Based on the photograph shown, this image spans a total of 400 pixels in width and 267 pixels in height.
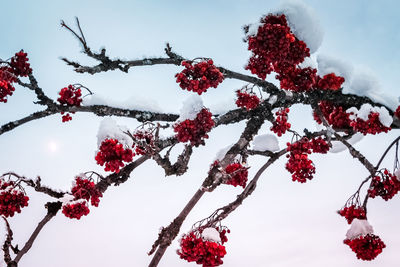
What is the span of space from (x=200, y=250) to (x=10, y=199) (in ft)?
8.94

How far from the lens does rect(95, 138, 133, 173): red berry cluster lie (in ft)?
11.8

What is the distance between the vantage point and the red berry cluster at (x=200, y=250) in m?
2.83

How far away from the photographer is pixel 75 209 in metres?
3.63

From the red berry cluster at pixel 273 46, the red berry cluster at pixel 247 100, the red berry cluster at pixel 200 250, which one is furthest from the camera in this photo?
the red berry cluster at pixel 247 100

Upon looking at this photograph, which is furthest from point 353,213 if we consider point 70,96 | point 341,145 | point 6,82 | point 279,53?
point 6,82

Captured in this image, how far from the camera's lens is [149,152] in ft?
11.4

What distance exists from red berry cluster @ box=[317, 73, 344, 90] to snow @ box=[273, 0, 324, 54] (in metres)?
0.70

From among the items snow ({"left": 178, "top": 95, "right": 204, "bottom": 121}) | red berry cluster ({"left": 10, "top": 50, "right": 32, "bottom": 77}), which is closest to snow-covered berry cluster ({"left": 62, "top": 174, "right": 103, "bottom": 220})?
snow ({"left": 178, "top": 95, "right": 204, "bottom": 121})

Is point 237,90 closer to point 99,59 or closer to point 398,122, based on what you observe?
point 99,59

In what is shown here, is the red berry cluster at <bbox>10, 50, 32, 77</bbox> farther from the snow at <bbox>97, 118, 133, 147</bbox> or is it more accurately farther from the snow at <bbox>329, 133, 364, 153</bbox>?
the snow at <bbox>329, 133, 364, 153</bbox>

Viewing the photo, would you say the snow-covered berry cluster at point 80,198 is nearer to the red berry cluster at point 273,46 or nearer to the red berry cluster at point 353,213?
the red berry cluster at point 273,46

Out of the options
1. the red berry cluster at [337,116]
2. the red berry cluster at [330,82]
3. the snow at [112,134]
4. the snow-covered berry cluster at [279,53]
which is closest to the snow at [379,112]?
the red berry cluster at [330,82]

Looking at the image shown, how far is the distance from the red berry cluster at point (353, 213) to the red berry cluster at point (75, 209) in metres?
3.63

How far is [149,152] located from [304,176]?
258 cm
